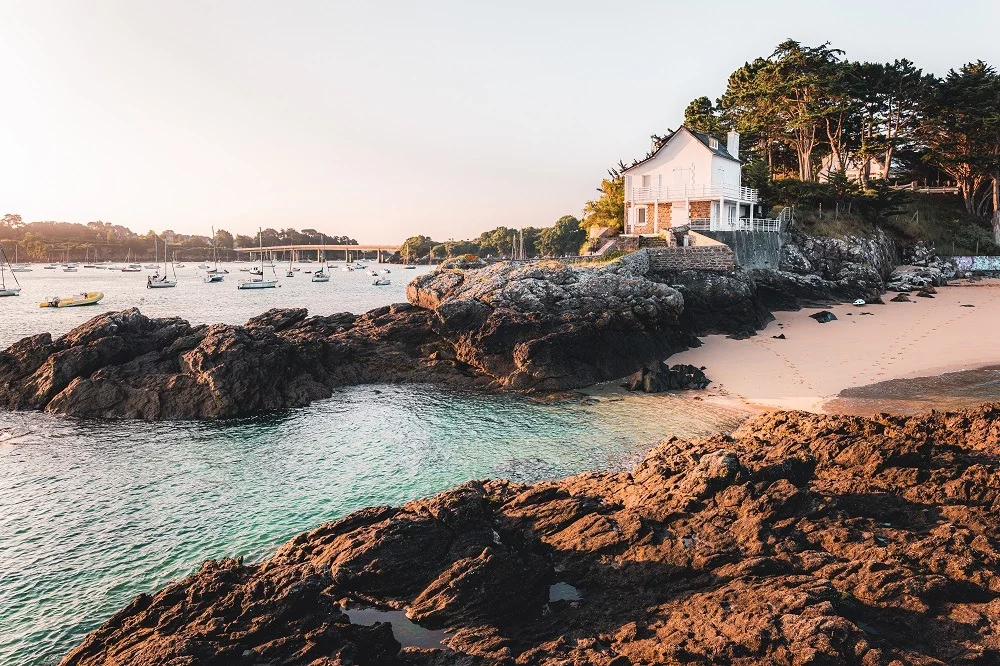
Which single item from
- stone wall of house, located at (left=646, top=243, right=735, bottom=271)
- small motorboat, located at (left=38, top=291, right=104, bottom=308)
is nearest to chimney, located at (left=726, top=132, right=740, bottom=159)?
stone wall of house, located at (left=646, top=243, right=735, bottom=271)

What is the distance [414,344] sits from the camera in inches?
Result: 1489

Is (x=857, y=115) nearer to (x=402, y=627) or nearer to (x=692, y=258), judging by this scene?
(x=692, y=258)

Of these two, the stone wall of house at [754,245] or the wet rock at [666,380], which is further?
the stone wall of house at [754,245]

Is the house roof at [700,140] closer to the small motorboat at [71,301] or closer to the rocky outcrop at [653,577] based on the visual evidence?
the rocky outcrop at [653,577]

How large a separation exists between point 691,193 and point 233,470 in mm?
42718

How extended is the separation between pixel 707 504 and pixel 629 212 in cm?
4351

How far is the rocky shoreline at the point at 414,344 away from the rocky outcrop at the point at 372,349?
2.7 inches

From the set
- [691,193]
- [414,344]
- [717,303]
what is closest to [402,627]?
[414,344]

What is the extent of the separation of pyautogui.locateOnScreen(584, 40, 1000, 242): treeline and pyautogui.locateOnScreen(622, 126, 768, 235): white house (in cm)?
459

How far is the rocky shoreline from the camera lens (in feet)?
94.1

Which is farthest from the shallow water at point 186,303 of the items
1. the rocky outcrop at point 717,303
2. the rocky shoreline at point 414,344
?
the rocky outcrop at point 717,303

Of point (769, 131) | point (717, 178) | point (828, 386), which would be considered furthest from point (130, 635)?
point (769, 131)

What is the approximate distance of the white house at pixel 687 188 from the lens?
5019 cm

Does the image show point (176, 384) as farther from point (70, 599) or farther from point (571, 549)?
point (571, 549)
